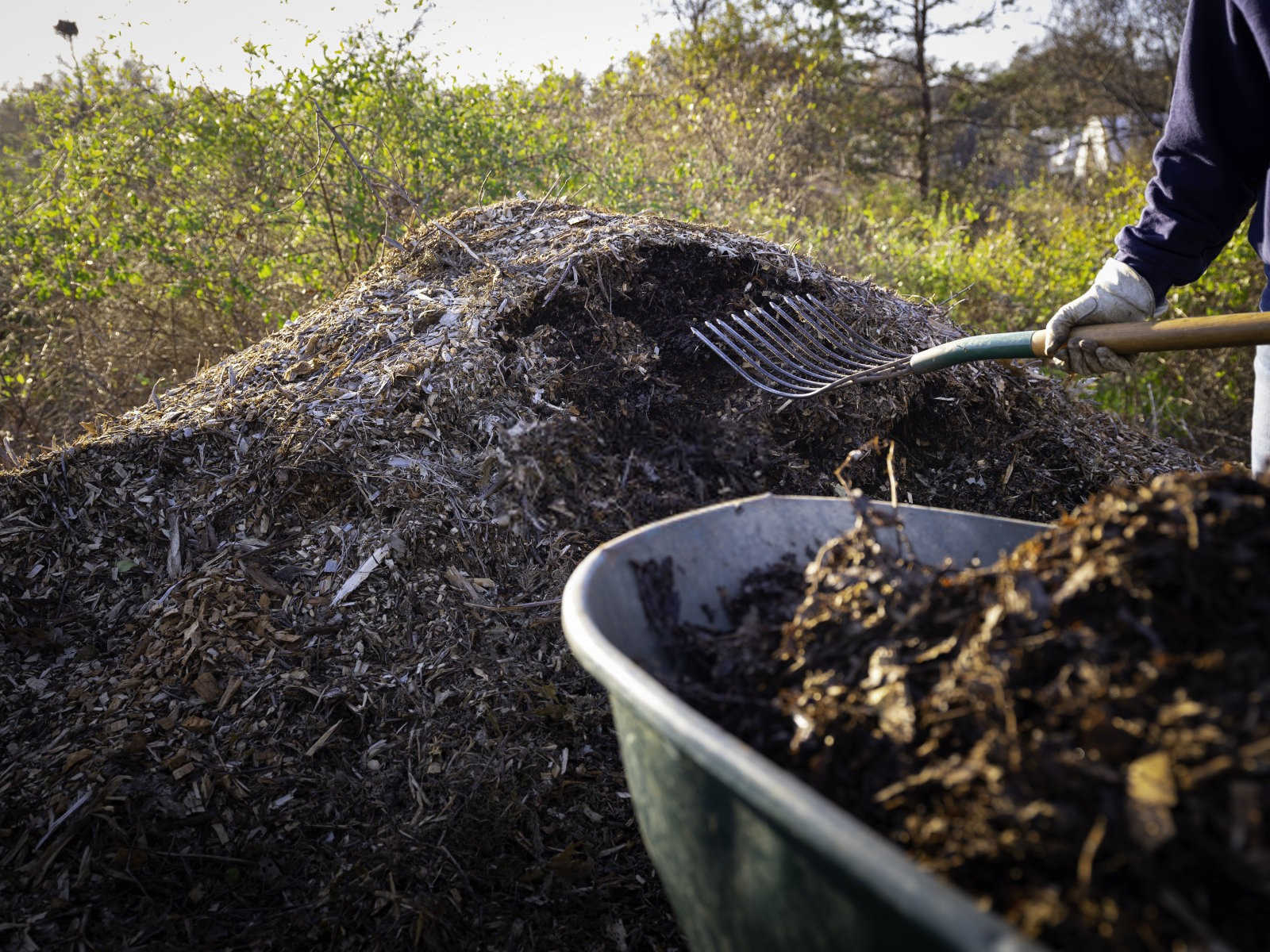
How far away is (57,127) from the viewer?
187 inches

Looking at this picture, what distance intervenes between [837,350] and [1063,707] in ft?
6.98

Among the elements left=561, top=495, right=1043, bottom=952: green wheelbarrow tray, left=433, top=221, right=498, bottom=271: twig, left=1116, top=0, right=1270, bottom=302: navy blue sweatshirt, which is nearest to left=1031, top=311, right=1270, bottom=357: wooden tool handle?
left=1116, top=0, right=1270, bottom=302: navy blue sweatshirt

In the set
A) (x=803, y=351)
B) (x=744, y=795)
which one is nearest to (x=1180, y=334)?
(x=803, y=351)

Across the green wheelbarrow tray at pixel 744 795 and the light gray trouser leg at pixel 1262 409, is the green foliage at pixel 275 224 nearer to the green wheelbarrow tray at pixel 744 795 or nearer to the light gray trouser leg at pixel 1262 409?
the light gray trouser leg at pixel 1262 409

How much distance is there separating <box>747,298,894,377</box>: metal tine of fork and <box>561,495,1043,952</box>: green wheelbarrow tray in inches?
48.0

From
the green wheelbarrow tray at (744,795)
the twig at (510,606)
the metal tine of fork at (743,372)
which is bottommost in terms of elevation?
the twig at (510,606)

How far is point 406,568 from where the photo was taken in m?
2.37

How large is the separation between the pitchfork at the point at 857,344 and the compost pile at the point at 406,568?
11 cm

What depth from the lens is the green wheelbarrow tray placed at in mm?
706

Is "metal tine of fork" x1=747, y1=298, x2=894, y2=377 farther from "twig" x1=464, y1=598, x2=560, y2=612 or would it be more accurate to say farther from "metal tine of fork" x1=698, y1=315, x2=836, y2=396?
"twig" x1=464, y1=598, x2=560, y2=612

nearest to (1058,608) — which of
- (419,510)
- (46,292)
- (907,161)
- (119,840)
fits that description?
(419,510)

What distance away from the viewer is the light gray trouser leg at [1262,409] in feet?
7.59

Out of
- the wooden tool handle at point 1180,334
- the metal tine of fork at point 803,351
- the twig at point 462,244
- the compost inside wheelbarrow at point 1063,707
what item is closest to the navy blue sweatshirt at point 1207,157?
the wooden tool handle at point 1180,334

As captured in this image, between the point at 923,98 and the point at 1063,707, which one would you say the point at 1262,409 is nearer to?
the point at 1063,707
